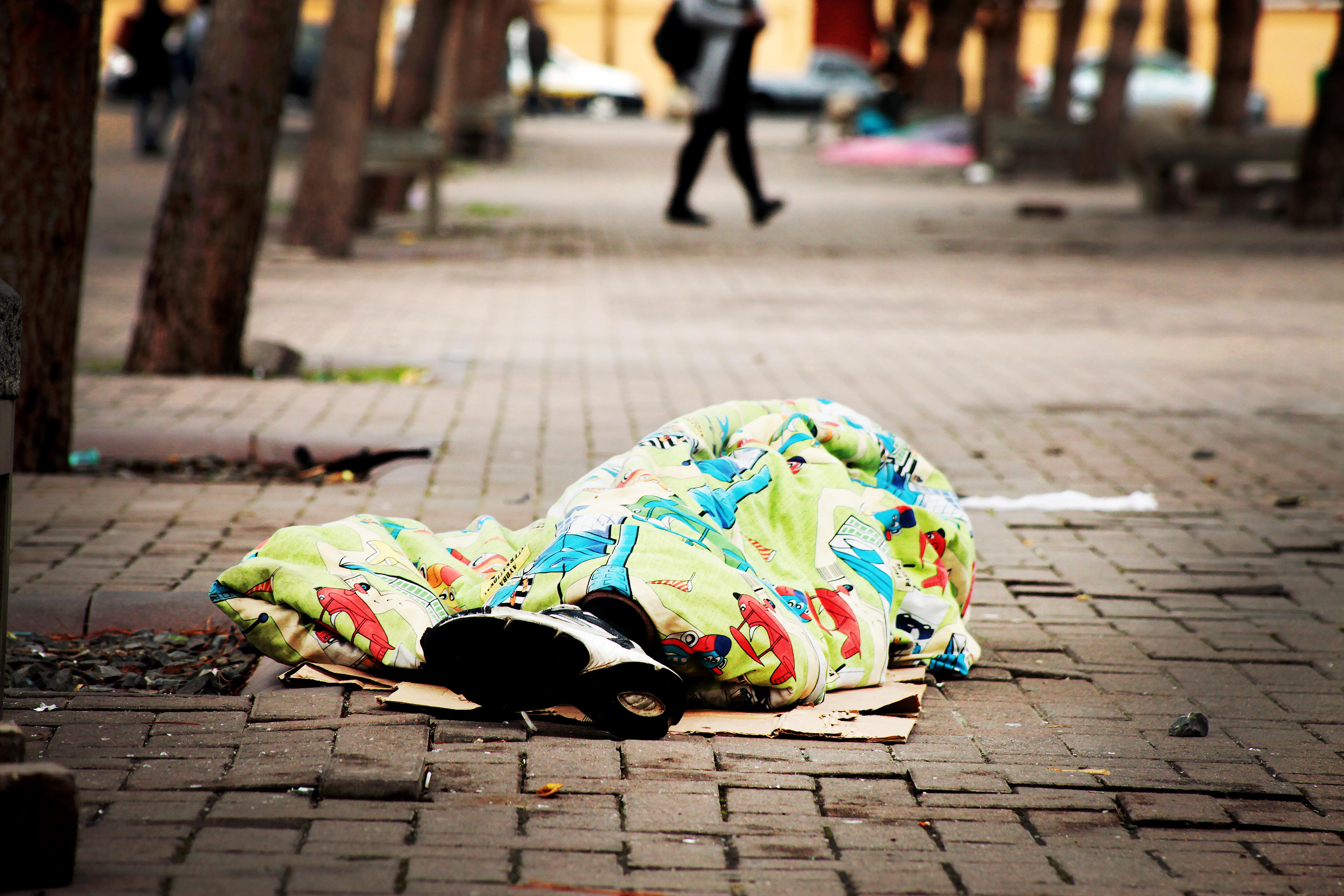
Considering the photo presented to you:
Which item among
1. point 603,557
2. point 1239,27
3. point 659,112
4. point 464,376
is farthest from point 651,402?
point 659,112

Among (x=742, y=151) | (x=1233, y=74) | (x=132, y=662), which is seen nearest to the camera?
(x=132, y=662)

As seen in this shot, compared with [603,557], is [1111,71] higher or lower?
higher

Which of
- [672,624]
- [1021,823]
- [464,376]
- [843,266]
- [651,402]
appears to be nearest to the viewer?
[1021,823]

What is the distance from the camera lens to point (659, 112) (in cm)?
4531

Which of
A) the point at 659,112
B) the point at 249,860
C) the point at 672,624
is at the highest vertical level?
the point at 659,112

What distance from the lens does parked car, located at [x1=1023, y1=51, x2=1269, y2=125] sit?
99.3 ft

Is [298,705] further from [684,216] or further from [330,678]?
[684,216]

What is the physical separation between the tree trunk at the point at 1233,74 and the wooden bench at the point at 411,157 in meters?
9.83

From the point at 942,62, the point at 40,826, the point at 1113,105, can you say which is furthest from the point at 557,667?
the point at 942,62

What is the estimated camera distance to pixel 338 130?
1138 cm

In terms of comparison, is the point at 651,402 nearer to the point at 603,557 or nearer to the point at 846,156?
the point at 603,557

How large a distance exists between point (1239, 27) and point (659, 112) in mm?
28292

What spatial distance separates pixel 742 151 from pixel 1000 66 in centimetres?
1524

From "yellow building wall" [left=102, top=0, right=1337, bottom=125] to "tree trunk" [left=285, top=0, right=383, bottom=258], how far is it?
30.7 m
